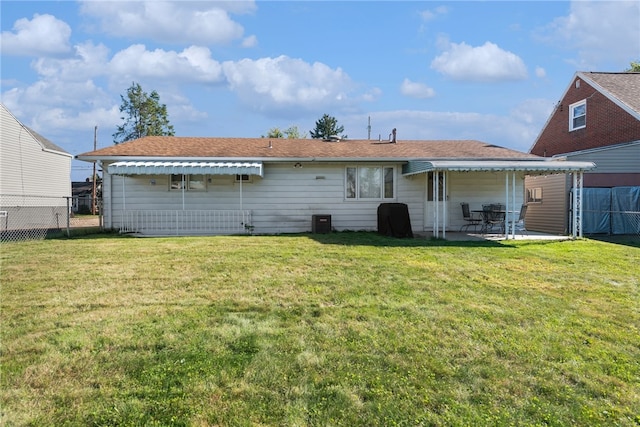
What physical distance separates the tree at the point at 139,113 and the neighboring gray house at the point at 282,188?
104 ft

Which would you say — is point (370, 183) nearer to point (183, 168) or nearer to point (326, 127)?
point (183, 168)

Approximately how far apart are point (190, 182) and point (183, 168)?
137cm

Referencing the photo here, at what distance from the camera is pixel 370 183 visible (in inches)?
559

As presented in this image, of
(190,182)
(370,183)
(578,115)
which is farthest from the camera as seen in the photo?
(578,115)

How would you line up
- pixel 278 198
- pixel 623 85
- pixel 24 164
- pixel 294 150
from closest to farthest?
pixel 278 198 → pixel 294 150 → pixel 623 85 → pixel 24 164

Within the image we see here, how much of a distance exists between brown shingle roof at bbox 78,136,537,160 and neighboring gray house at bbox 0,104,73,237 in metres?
7.93

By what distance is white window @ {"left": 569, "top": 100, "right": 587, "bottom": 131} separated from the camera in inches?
803

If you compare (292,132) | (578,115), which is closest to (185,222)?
(578,115)

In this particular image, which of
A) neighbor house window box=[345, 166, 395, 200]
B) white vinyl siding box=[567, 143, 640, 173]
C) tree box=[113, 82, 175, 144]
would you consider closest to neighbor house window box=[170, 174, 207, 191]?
neighbor house window box=[345, 166, 395, 200]

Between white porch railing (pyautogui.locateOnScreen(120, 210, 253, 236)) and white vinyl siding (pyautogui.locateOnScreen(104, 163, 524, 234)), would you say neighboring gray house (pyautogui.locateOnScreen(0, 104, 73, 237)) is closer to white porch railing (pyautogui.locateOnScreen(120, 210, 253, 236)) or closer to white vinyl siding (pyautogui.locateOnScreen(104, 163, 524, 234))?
white porch railing (pyautogui.locateOnScreen(120, 210, 253, 236))

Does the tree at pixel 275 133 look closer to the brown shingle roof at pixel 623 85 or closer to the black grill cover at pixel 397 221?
the brown shingle roof at pixel 623 85

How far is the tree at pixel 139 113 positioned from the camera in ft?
141

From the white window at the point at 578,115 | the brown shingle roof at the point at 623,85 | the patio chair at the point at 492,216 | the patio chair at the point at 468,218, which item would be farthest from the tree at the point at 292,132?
the patio chair at the point at 492,216

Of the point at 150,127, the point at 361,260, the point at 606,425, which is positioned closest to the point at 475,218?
the point at 361,260
